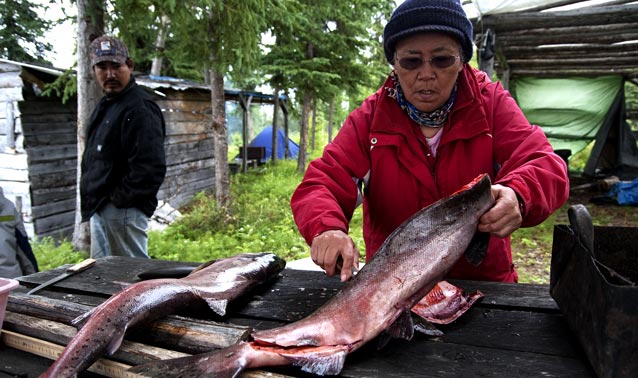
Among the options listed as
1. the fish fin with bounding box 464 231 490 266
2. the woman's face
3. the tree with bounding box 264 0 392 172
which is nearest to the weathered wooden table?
the fish fin with bounding box 464 231 490 266

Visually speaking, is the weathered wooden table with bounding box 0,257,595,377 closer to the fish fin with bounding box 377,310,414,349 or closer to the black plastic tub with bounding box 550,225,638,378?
the fish fin with bounding box 377,310,414,349

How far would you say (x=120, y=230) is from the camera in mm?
4410

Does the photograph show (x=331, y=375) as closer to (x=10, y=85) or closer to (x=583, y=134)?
(x=10, y=85)

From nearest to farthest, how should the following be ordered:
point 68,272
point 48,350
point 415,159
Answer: point 48,350 < point 415,159 < point 68,272

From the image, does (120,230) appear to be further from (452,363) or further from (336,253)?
(452,363)

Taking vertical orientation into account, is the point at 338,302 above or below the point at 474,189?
below

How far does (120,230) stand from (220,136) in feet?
18.7

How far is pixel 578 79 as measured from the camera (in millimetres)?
13102

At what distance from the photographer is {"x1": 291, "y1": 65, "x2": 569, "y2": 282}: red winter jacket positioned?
2.22 meters

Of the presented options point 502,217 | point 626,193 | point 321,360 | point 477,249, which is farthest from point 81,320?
point 626,193

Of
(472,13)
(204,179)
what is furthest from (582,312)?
(204,179)

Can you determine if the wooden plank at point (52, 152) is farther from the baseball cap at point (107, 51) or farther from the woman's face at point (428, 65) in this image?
the woman's face at point (428, 65)

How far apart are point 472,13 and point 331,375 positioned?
7.49 meters

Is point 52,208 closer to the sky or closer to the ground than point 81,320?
closer to the ground
